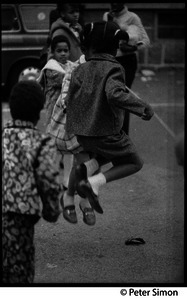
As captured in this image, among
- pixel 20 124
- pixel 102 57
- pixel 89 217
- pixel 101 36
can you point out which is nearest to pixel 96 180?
pixel 89 217

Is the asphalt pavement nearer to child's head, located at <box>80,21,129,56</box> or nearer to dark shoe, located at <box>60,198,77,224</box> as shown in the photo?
dark shoe, located at <box>60,198,77,224</box>

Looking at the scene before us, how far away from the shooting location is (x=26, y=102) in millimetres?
3428

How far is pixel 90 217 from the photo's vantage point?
4477mm

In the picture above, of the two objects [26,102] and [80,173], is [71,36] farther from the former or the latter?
[26,102]

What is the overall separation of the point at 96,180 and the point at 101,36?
884 mm

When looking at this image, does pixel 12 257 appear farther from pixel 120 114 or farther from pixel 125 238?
pixel 125 238

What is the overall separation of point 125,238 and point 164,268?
0.62m

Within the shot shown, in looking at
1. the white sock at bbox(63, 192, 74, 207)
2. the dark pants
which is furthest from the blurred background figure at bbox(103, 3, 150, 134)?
the white sock at bbox(63, 192, 74, 207)

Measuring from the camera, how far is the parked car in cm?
1088

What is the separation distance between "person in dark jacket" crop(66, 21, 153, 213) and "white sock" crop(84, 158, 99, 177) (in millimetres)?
88

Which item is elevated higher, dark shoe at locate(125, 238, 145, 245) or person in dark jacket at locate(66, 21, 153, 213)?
person in dark jacket at locate(66, 21, 153, 213)

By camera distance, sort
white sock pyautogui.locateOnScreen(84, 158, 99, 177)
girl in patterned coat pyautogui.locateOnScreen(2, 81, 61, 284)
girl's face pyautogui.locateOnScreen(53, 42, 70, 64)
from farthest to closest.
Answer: girl's face pyautogui.locateOnScreen(53, 42, 70, 64), white sock pyautogui.locateOnScreen(84, 158, 99, 177), girl in patterned coat pyautogui.locateOnScreen(2, 81, 61, 284)

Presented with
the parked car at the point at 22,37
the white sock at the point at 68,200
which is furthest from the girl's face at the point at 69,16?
the parked car at the point at 22,37

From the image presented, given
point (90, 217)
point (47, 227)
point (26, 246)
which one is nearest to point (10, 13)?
point (47, 227)
